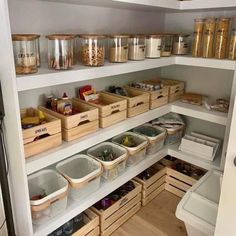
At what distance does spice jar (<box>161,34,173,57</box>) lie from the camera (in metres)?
1.60

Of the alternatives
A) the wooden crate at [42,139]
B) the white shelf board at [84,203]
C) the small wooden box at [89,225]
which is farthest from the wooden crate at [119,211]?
the wooden crate at [42,139]

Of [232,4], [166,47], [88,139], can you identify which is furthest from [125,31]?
[88,139]

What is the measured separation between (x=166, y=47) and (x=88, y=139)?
838 millimetres

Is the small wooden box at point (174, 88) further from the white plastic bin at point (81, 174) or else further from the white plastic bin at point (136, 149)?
the white plastic bin at point (81, 174)

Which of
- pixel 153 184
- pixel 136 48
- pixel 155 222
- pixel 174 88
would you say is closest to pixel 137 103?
pixel 136 48

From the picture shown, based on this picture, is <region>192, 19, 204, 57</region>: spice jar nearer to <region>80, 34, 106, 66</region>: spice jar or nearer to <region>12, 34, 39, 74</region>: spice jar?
Answer: <region>80, 34, 106, 66</region>: spice jar

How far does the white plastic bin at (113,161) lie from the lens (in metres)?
1.41

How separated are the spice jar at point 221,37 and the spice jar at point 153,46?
354 mm

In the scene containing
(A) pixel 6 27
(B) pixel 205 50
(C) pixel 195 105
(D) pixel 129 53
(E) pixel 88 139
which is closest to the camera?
(A) pixel 6 27

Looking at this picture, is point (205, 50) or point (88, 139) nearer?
point (88, 139)

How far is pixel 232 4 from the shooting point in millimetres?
1324

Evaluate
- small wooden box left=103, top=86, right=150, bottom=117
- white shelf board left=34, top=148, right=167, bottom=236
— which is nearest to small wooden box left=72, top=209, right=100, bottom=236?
white shelf board left=34, top=148, right=167, bottom=236

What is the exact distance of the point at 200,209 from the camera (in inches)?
51.8

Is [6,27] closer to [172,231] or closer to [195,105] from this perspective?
[195,105]
